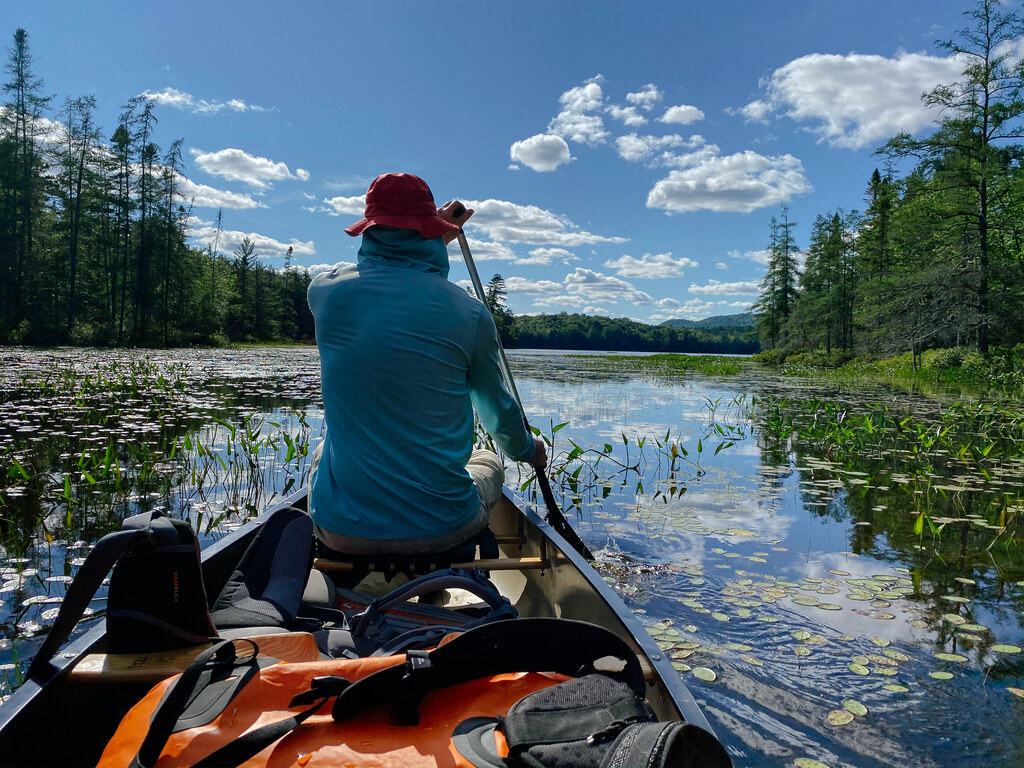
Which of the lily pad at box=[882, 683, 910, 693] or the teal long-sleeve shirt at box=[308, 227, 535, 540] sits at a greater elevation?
the teal long-sleeve shirt at box=[308, 227, 535, 540]

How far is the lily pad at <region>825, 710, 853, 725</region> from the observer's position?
7.51 feet

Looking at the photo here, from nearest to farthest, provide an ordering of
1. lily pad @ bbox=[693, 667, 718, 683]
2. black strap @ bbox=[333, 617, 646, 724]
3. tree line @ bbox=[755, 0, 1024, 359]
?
black strap @ bbox=[333, 617, 646, 724] → lily pad @ bbox=[693, 667, 718, 683] → tree line @ bbox=[755, 0, 1024, 359]

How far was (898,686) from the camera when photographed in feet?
8.27

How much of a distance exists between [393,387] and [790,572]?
3102mm

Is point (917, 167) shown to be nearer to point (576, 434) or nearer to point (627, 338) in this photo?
point (576, 434)

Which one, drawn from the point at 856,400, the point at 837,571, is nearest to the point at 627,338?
the point at 856,400

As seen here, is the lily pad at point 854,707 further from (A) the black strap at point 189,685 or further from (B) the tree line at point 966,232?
(B) the tree line at point 966,232

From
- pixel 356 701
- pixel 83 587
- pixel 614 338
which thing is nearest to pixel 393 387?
pixel 83 587

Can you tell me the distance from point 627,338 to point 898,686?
382ft

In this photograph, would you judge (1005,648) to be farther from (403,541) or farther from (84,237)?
(84,237)

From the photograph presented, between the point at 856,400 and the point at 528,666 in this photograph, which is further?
the point at 856,400

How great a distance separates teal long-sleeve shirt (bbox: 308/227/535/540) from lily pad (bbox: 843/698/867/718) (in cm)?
172

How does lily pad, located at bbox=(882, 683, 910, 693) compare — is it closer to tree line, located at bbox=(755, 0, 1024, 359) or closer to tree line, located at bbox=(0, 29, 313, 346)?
tree line, located at bbox=(755, 0, 1024, 359)

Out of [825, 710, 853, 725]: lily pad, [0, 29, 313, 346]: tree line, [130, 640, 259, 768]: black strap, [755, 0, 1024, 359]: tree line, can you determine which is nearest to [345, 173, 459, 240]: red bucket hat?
[130, 640, 259, 768]: black strap
